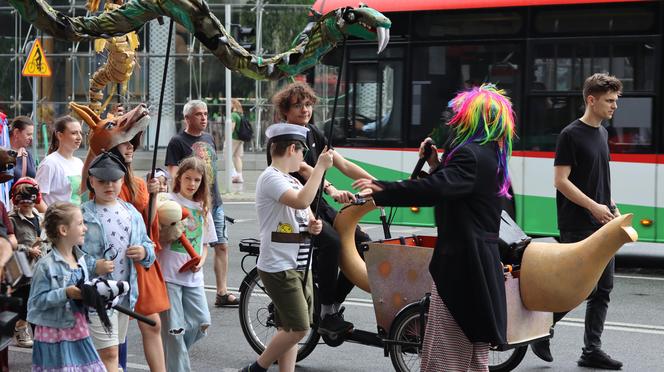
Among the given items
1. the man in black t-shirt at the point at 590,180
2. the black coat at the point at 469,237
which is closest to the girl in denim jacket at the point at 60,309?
the black coat at the point at 469,237

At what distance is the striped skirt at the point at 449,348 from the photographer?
5.26m

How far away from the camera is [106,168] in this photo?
583 centimetres

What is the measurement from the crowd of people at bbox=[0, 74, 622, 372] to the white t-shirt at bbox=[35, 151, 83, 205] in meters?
0.01

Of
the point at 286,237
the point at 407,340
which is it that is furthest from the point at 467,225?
the point at 407,340

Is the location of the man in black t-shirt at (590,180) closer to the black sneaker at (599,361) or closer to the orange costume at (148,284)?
the black sneaker at (599,361)

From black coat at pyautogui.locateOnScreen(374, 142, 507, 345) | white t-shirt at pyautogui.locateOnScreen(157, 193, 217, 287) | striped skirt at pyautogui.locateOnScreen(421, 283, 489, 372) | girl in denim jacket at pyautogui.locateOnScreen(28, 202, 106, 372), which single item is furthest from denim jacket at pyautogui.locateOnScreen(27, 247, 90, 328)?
striped skirt at pyautogui.locateOnScreen(421, 283, 489, 372)

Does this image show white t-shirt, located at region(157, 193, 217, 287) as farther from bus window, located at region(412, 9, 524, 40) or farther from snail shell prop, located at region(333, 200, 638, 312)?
bus window, located at region(412, 9, 524, 40)

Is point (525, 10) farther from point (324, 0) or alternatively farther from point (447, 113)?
point (324, 0)

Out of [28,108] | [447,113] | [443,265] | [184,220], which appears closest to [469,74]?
[447,113]

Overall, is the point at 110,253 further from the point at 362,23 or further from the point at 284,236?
the point at 362,23

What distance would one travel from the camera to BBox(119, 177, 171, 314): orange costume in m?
6.12

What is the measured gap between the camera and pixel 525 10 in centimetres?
1276

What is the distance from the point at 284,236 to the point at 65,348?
1.49 m

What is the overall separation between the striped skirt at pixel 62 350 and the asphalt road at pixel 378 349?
7.35ft
